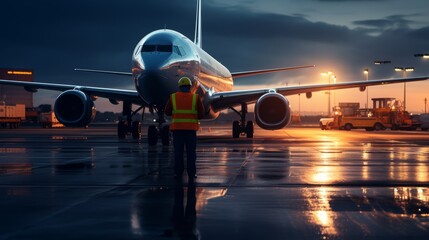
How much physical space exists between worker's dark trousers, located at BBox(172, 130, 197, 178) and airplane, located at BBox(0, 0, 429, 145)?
393 inches

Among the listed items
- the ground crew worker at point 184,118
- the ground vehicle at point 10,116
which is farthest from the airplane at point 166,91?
the ground vehicle at point 10,116

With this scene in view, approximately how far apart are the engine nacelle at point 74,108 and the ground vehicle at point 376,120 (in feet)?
112

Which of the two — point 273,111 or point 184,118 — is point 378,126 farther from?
point 184,118

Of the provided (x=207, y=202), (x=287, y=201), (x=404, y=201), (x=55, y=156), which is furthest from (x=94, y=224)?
(x=55, y=156)

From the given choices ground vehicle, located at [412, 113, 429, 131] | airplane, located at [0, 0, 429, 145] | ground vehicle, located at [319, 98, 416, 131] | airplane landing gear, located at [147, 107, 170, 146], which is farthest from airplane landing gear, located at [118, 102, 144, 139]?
ground vehicle, located at [412, 113, 429, 131]

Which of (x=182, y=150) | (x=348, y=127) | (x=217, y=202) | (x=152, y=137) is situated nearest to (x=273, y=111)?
(x=152, y=137)

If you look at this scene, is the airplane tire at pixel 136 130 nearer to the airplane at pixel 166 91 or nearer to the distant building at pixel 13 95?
the airplane at pixel 166 91

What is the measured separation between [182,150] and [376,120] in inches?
1812

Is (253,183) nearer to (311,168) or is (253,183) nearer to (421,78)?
(311,168)

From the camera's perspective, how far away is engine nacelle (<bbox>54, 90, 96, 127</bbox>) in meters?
26.0

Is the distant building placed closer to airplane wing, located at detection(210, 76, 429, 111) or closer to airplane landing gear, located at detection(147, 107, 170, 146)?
airplane wing, located at detection(210, 76, 429, 111)

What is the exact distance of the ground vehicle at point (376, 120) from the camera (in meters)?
55.2

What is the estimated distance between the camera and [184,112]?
11797mm

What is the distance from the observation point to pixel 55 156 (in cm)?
1714
